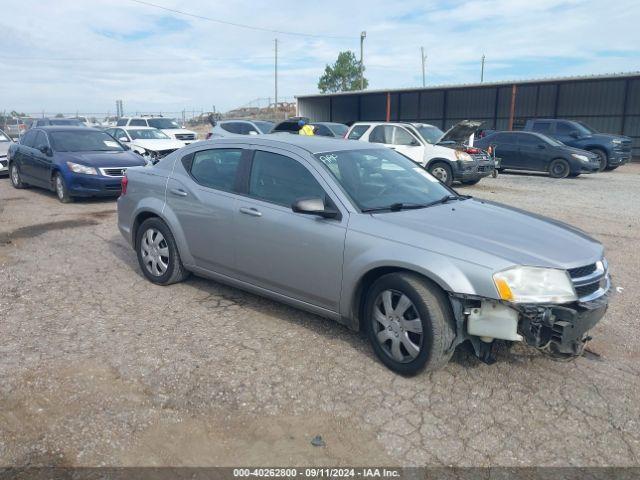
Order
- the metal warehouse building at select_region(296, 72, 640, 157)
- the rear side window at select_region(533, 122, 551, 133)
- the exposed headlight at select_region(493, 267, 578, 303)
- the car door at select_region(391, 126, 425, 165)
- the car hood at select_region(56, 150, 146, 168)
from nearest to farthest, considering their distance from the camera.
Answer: the exposed headlight at select_region(493, 267, 578, 303) → the car hood at select_region(56, 150, 146, 168) → the car door at select_region(391, 126, 425, 165) → the rear side window at select_region(533, 122, 551, 133) → the metal warehouse building at select_region(296, 72, 640, 157)

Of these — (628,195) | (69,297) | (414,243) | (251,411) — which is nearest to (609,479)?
(414,243)

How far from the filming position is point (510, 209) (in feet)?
15.2

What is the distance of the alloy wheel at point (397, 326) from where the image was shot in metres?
3.64

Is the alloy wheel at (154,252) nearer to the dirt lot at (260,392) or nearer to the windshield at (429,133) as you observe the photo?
the dirt lot at (260,392)

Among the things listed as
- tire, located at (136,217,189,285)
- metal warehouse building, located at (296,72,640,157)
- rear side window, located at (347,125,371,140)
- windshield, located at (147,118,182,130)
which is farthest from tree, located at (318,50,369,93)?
tire, located at (136,217,189,285)

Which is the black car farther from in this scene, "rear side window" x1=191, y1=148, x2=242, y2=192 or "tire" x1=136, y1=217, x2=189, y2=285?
"tire" x1=136, y1=217, x2=189, y2=285

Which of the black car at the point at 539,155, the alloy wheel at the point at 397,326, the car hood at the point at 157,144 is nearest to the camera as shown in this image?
the alloy wheel at the point at 397,326

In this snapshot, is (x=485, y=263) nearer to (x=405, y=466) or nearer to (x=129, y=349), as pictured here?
(x=405, y=466)

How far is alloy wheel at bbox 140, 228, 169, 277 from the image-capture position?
553 centimetres

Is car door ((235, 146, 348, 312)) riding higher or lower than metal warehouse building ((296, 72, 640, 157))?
lower

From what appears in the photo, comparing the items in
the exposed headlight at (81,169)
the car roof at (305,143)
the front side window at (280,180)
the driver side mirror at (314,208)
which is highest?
the car roof at (305,143)

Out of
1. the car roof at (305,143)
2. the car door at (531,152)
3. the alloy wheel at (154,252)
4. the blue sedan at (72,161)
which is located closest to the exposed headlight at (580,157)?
the car door at (531,152)

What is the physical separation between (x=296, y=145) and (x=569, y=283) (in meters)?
2.44

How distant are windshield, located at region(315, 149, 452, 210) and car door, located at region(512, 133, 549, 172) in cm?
1363
